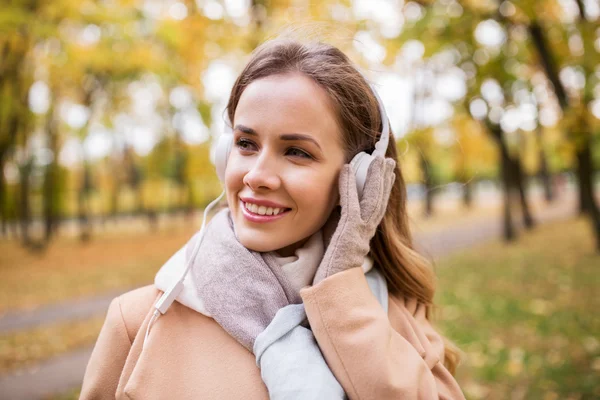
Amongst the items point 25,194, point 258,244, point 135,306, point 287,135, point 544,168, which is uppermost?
point 287,135

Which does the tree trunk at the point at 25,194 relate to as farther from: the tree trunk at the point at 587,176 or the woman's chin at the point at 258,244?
the woman's chin at the point at 258,244

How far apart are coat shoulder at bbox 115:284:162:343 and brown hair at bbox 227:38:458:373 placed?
71 centimetres

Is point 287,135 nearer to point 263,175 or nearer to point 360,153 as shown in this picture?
point 263,175

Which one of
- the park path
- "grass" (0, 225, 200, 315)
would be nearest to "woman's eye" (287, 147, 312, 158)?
the park path

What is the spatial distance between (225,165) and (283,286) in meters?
0.52

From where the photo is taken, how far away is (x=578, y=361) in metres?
5.00

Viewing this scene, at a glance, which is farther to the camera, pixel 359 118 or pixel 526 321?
pixel 526 321

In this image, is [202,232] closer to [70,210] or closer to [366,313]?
[366,313]

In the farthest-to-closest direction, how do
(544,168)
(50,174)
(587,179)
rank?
(544,168) < (50,174) < (587,179)

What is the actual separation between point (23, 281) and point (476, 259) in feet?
36.0

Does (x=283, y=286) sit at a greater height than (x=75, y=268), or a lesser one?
greater

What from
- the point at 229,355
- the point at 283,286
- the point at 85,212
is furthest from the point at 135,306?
the point at 85,212

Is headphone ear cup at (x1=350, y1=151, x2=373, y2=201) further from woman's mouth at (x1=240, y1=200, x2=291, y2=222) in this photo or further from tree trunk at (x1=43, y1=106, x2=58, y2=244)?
tree trunk at (x1=43, y1=106, x2=58, y2=244)

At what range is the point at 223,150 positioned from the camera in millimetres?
1734
